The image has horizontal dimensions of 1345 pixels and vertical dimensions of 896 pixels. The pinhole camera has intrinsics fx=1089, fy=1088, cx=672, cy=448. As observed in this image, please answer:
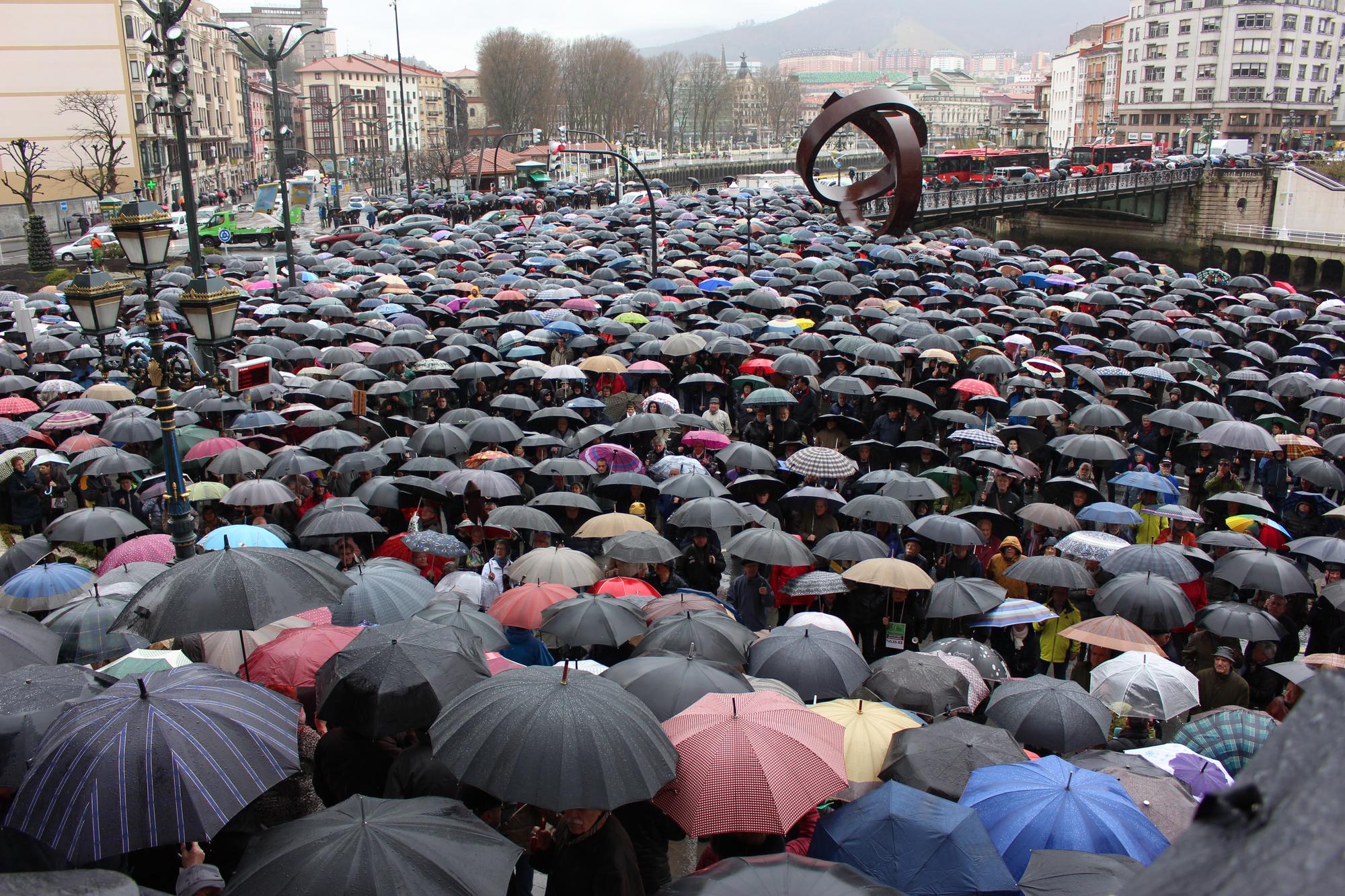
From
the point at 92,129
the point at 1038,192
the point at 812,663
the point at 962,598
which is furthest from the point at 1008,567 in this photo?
the point at 92,129

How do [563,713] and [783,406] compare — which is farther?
[783,406]

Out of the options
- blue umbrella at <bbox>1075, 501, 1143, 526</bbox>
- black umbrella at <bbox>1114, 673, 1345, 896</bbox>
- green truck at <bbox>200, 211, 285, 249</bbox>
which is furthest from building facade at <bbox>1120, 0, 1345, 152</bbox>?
black umbrella at <bbox>1114, 673, 1345, 896</bbox>

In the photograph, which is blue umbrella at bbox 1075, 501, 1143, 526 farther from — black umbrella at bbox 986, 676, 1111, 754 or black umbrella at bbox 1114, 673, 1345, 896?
black umbrella at bbox 1114, 673, 1345, 896

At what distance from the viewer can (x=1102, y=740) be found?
19.7 feet

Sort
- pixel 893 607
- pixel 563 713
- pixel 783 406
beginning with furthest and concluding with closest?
pixel 783 406 → pixel 893 607 → pixel 563 713

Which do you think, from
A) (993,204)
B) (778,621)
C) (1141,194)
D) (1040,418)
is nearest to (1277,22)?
(1141,194)

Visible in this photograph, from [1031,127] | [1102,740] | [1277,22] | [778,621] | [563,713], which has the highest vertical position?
[1277,22]

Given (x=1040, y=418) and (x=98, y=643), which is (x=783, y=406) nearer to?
(x=1040, y=418)

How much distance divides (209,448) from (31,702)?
677 centimetres

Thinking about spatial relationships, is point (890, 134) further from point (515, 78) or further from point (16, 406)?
point (515, 78)

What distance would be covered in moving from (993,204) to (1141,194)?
449 inches

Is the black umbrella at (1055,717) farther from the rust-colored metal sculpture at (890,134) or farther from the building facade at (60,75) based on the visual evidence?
the building facade at (60,75)

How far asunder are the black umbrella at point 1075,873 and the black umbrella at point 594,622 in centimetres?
306

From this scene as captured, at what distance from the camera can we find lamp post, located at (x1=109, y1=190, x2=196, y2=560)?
734cm
